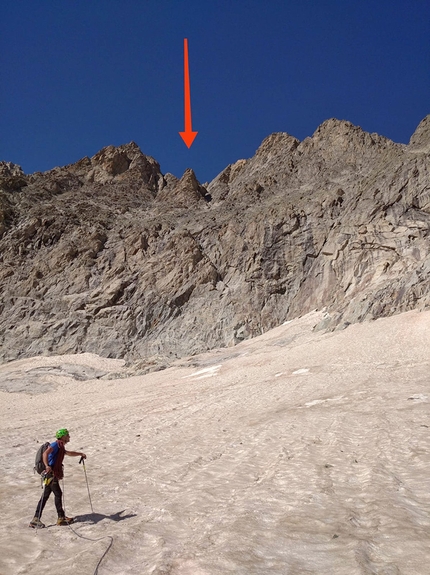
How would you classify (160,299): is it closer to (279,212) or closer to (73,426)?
(279,212)

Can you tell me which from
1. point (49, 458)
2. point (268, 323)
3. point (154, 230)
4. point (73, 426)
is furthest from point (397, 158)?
point (49, 458)

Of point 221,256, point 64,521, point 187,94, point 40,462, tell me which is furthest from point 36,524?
point 221,256

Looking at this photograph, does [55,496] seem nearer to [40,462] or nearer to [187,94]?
[40,462]

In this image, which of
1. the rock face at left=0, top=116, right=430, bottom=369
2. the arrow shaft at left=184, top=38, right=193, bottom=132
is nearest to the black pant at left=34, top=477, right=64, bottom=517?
the arrow shaft at left=184, top=38, right=193, bottom=132

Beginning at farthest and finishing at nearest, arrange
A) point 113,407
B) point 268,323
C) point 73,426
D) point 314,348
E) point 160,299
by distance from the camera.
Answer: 1. point 160,299
2. point 268,323
3. point 314,348
4. point 113,407
5. point 73,426

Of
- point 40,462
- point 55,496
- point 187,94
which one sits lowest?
point 55,496

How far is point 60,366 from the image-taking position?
3431 cm

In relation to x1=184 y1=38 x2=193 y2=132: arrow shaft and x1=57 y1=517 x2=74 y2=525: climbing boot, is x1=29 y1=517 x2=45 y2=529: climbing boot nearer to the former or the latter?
x1=57 y1=517 x2=74 y2=525: climbing boot

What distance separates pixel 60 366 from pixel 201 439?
90.6ft

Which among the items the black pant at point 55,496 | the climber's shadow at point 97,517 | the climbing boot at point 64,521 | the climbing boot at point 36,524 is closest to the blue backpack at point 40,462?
the black pant at point 55,496

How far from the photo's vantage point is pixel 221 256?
161 feet

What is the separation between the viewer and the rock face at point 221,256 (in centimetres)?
3722

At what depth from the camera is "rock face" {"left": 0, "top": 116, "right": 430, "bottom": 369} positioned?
37219 millimetres

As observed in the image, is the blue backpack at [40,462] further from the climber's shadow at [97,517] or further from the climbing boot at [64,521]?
the climber's shadow at [97,517]
